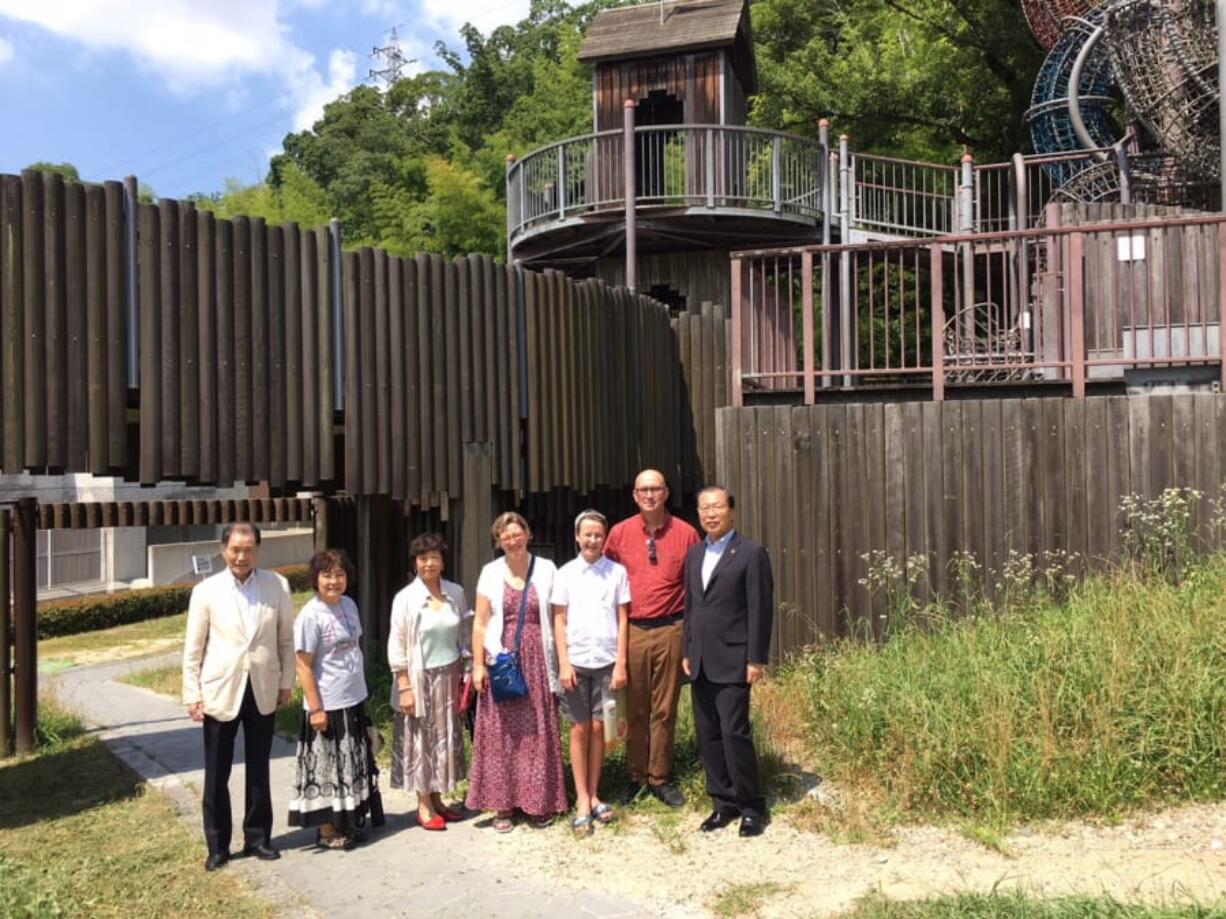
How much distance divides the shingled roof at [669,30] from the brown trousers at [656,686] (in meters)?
12.9

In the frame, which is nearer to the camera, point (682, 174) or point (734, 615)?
point (734, 615)

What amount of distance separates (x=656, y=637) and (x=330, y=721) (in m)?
1.78

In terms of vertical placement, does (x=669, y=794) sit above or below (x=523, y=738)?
below

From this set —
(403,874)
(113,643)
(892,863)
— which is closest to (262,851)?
(403,874)

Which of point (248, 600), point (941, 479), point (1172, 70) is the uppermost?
point (1172, 70)

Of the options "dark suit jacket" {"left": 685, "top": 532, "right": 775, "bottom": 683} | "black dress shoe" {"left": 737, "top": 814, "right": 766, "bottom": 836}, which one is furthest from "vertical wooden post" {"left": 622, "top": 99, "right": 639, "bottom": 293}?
"black dress shoe" {"left": 737, "top": 814, "right": 766, "bottom": 836}

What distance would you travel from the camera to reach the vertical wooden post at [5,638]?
26.0ft

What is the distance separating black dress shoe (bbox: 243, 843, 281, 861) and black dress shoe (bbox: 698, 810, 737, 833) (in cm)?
217

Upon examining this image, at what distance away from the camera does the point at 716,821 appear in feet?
17.2

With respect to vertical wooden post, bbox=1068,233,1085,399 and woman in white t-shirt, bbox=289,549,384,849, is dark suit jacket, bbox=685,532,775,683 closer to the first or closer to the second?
woman in white t-shirt, bbox=289,549,384,849

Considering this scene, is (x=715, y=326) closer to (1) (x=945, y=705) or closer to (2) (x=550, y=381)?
(2) (x=550, y=381)

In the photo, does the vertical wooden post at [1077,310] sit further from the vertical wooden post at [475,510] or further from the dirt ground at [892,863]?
the vertical wooden post at [475,510]

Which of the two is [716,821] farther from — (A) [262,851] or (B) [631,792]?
(A) [262,851]

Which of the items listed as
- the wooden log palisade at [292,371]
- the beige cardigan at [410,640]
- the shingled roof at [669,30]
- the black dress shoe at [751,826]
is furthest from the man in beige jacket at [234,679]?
the shingled roof at [669,30]
